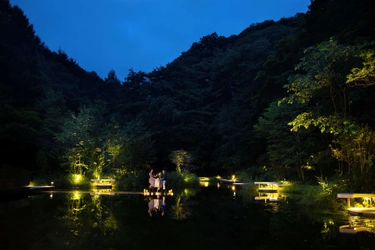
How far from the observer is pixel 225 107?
4253cm

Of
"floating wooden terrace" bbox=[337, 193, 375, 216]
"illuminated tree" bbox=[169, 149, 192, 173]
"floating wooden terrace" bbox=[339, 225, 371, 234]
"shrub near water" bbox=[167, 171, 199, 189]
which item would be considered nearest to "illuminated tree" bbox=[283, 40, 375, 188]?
"floating wooden terrace" bbox=[337, 193, 375, 216]

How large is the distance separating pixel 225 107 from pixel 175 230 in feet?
117

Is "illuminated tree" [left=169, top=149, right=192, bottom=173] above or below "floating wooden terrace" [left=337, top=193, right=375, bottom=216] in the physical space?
above

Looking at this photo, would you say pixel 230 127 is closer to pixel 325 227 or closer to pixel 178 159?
pixel 178 159

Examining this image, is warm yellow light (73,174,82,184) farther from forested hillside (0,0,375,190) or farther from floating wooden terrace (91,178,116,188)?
floating wooden terrace (91,178,116,188)

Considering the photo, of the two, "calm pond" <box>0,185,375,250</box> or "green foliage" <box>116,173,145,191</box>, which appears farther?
"green foliage" <box>116,173,145,191</box>

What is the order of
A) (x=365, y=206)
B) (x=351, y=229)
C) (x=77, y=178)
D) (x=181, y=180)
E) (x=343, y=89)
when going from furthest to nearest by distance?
(x=181, y=180), (x=77, y=178), (x=343, y=89), (x=365, y=206), (x=351, y=229)

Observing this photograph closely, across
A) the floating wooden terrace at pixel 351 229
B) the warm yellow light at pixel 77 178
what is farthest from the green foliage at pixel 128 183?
the floating wooden terrace at pixel 351 229

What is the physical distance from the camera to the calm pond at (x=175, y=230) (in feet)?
20.1

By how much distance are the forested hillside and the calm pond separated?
3.81 m

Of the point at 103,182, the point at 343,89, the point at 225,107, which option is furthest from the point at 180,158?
the point at 343,89

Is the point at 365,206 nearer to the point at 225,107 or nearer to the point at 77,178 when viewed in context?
the point at 77,178

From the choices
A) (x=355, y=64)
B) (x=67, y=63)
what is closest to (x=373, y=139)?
(x=355, y=64)

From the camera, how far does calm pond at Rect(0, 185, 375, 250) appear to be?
6.13m
